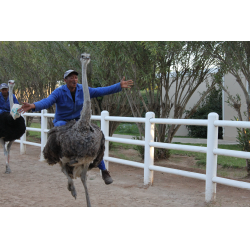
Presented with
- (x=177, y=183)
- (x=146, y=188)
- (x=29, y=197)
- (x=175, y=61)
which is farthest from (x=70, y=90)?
(x=175, y=61)

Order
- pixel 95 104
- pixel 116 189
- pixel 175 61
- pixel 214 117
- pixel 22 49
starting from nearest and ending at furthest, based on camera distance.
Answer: pixel 214 117 < pixel 116 189 < pixel 175 61 < pixel 95 104 < pixel 22 49

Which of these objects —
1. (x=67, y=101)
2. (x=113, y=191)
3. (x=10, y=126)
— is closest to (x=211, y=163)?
(x=113, y=191)

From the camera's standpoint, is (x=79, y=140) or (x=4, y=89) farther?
(x=4, y=89)

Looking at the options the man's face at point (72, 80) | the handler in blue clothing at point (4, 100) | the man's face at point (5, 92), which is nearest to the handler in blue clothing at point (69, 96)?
the man's face at point (72, 80)

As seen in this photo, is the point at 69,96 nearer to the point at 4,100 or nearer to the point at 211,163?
the point at 211,163

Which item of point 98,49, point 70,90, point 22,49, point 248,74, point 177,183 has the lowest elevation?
point 177,183

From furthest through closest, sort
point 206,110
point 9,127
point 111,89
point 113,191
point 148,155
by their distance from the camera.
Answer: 1. point 206,110
2. point 9,127
3. point 148,155
4. point 113,191
5. point 111,89

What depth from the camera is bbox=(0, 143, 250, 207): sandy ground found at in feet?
16.8

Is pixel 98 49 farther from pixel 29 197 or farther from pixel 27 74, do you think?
pixel 27 74

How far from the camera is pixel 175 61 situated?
777cm

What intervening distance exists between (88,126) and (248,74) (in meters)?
4.12

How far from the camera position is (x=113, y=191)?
234 inches

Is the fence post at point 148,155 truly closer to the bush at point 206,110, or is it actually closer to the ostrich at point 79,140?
the ostrich at point 79,140

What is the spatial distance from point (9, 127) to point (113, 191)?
306 centimetres
